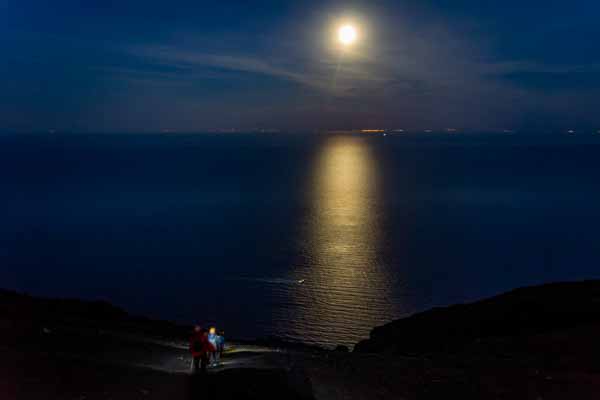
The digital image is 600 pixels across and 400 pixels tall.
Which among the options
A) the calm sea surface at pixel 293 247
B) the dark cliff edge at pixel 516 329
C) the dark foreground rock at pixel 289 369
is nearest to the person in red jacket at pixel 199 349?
the dark foreground rock at pixel 289 369

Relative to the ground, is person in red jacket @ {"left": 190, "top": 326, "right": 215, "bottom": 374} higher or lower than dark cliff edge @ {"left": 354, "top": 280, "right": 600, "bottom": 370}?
lower

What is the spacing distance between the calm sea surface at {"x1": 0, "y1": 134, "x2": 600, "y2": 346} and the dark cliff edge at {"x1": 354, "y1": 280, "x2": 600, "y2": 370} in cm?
1292

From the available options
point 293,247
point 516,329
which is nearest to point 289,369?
point 516,329

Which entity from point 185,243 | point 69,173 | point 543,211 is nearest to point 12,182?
point 69,173

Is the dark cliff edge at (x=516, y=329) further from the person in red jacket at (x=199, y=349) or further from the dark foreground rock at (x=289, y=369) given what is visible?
the person in red jacket at (x=199, y=349)

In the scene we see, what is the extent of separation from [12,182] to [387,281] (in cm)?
13190

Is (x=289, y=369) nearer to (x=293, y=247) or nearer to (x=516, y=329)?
(x=516, y=329)

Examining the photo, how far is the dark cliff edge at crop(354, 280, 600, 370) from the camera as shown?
69.7ft

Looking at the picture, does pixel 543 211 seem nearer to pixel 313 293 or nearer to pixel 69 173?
pixel 313 293

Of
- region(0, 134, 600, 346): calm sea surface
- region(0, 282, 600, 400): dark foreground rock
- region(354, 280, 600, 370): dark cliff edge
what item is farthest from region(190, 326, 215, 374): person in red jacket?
region(0, 134, 600, 346): calm sea surface

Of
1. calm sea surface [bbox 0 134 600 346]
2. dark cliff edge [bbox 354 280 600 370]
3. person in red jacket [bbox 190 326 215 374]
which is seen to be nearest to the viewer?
person in red jacket [bbox 190 326 215 374]

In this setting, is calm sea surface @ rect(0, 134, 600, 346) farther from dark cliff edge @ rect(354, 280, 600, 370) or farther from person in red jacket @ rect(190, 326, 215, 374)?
person in red jacket @ rect(190, 326, 215, 374)

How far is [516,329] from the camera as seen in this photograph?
91.4 ft

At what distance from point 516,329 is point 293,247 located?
50275 millimetres
